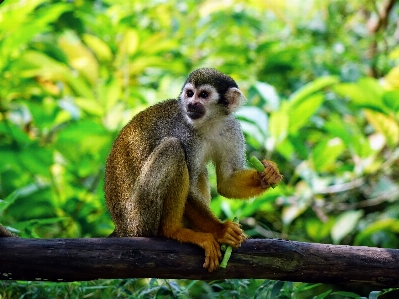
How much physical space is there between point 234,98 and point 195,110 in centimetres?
32

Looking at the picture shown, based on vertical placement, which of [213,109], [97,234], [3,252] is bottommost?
[97,234]

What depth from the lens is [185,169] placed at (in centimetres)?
328

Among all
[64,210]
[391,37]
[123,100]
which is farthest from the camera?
[391,37]

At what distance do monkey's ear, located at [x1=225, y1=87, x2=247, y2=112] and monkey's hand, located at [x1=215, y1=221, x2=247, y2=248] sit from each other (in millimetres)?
921

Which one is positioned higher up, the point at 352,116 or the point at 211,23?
the point at 211,23

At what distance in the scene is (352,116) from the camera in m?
6.71

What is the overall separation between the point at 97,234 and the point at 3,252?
2.92 m

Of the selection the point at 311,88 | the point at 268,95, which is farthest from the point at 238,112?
the point at 311,88

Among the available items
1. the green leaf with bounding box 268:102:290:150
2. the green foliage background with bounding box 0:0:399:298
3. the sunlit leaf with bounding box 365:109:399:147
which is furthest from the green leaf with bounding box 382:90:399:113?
the green leaf with bounding box 268:102:290:150

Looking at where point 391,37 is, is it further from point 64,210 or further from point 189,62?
point 64,210

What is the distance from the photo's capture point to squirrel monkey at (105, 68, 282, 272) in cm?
323

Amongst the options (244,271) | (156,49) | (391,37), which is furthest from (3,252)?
(391,37)

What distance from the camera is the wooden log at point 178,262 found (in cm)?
277

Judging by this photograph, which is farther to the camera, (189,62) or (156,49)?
(189,62)
